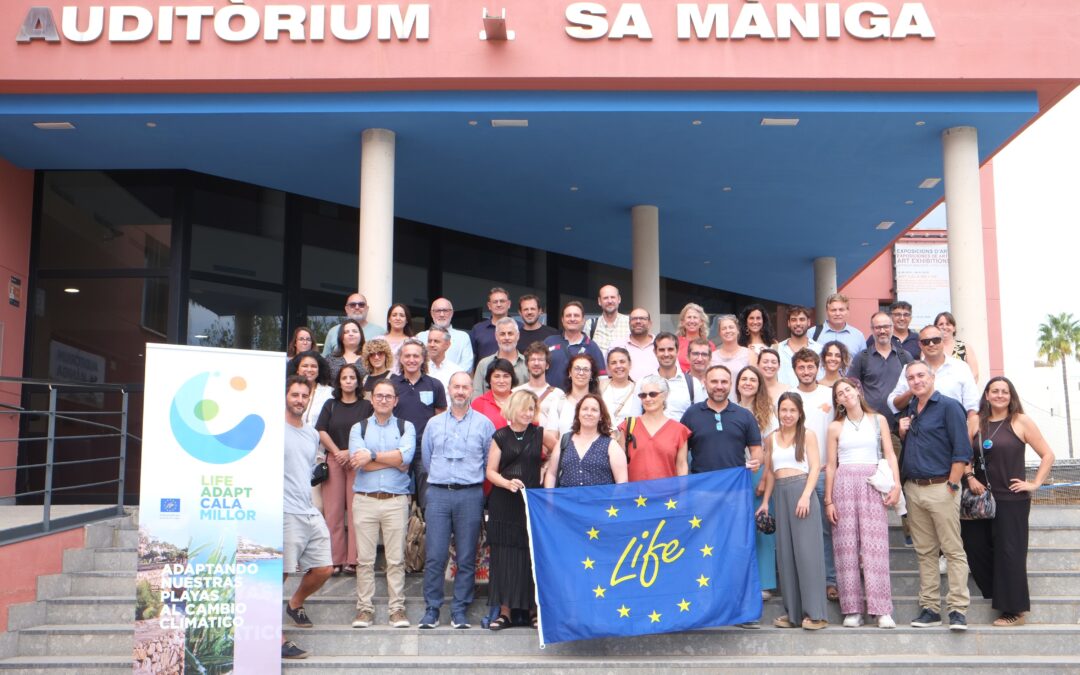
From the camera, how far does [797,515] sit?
23.6 ft

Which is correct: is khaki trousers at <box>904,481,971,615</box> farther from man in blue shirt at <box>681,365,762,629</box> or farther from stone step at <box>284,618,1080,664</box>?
man in blue shirt at <box>681,365,762,629</box>

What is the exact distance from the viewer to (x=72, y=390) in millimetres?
12055

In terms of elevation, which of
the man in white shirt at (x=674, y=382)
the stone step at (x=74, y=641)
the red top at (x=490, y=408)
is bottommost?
the stone step at (x=74, y=641)

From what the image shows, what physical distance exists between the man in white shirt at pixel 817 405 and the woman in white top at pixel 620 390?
128 centimetres

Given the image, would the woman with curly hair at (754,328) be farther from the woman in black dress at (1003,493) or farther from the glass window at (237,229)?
the glass window at (237,229)

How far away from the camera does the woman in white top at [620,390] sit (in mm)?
7801

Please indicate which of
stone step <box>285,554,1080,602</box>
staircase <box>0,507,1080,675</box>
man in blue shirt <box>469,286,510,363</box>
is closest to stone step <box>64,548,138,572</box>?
staircase <box>0,507,1080,675</box>

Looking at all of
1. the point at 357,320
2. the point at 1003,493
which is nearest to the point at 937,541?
the point at 1003,493

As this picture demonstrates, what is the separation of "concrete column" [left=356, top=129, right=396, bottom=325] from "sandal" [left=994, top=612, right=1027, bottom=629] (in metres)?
6.38

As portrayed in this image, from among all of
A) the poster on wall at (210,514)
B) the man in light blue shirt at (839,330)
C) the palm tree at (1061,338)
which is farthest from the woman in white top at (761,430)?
the palm tree at (1061,338)

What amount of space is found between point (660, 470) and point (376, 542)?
7.03 ft

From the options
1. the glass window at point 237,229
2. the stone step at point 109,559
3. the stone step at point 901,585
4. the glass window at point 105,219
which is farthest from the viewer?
the glass window at point 237,229

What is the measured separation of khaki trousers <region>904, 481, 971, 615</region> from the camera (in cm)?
705

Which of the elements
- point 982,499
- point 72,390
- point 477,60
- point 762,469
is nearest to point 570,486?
point 762,469
